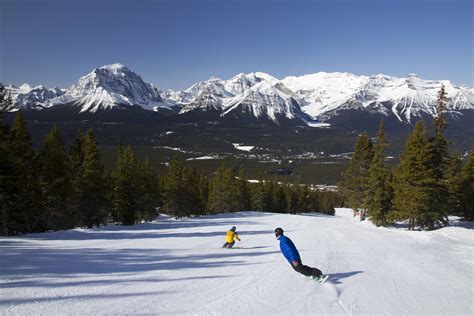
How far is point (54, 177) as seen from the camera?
30.8 m

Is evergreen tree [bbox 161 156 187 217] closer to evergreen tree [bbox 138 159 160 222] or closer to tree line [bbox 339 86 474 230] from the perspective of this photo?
evergreen tree [bbox 138 159 160 222]

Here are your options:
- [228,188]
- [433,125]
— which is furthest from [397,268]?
[228,188]

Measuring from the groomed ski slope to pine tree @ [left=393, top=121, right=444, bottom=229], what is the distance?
14.8 meters

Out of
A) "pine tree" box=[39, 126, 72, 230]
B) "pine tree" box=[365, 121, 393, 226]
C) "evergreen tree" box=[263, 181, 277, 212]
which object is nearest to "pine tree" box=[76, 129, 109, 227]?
"pine tree" box=[39, 126, 72, 230]

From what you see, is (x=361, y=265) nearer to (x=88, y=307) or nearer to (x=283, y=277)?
(x=283, y=277)

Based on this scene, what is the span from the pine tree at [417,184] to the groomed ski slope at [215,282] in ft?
48.6

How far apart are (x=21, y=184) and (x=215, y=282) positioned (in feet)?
63.8

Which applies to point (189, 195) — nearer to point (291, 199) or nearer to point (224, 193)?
point (224, 193)

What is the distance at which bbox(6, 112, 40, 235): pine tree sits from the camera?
23312 mm

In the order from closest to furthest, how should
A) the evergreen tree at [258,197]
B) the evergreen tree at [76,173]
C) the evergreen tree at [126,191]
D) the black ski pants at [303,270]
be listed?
the black ski pants at [303,270], the evergreen tree at [76,173], the evergreen tree at [126,191], the evergreen tree at [258,197]

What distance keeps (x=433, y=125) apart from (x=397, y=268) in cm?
2804

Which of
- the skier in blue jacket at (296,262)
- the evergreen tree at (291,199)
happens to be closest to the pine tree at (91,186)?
the skier in blue jacket at (296,262)

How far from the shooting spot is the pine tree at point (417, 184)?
32094 mm

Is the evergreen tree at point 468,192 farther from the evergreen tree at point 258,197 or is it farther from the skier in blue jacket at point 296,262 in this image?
the evergreen tree at point 258,197
